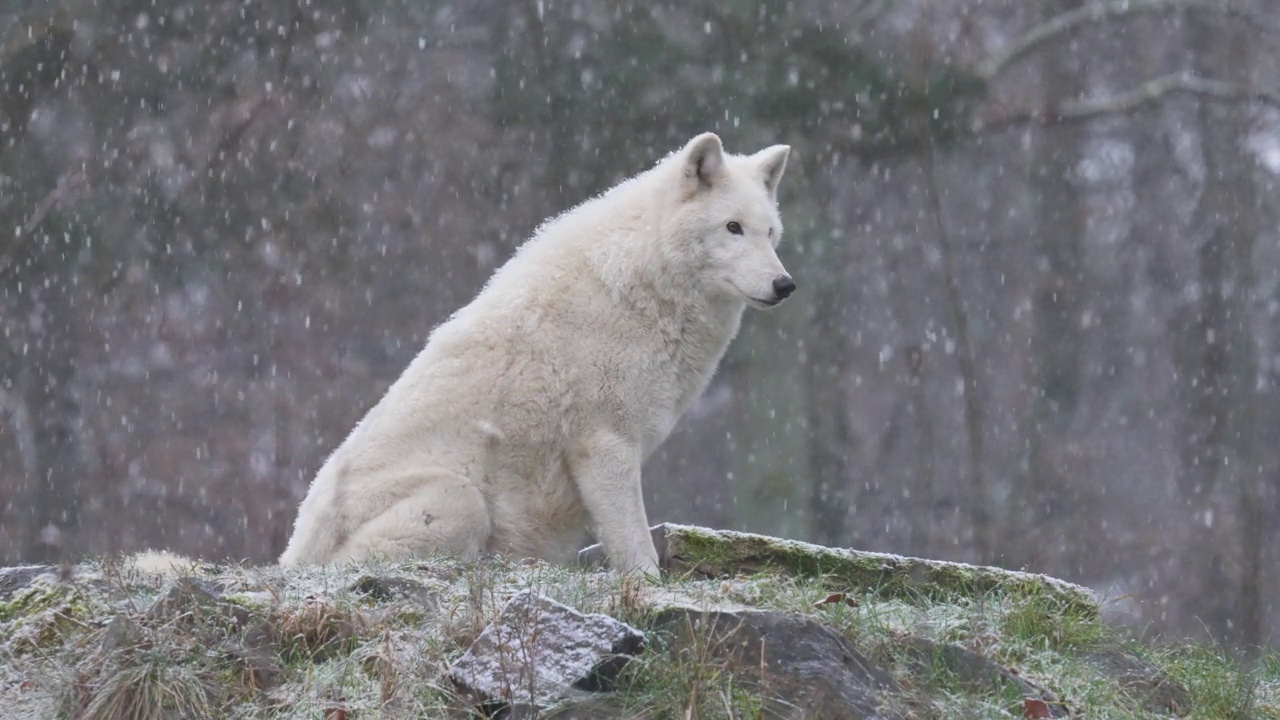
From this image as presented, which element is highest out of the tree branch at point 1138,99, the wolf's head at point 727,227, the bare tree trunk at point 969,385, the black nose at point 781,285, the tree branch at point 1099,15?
the tree branch at point 1099,15

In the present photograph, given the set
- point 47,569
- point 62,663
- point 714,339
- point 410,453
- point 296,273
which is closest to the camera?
point 62,663

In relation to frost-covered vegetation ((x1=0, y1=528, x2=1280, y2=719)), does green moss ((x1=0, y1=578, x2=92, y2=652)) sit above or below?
above

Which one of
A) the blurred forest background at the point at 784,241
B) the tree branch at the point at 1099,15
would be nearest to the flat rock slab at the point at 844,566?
the blurred forest background at the point at 784,241

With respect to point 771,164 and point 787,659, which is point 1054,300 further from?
point 787,659

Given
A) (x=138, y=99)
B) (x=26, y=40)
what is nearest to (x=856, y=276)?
(x=138, y=99)

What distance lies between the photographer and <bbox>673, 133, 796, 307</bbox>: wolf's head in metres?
5.88

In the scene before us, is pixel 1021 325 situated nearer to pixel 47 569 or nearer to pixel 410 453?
pixel 410 453

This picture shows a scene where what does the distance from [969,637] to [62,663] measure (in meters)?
2.57

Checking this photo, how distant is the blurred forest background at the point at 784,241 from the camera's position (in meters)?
16.5

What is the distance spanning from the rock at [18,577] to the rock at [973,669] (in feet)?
8.56

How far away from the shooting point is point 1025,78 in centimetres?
1791

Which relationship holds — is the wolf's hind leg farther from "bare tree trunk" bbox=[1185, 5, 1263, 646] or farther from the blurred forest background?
"bare tree trunk" bbox=[1185, 5, 1263, 646]

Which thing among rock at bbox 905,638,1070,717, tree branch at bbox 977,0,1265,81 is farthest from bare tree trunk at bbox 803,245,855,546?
rock at bbox 905,638,1070,717

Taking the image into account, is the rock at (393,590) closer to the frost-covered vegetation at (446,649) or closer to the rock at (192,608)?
the frost-covered vegetation at (446,649)
